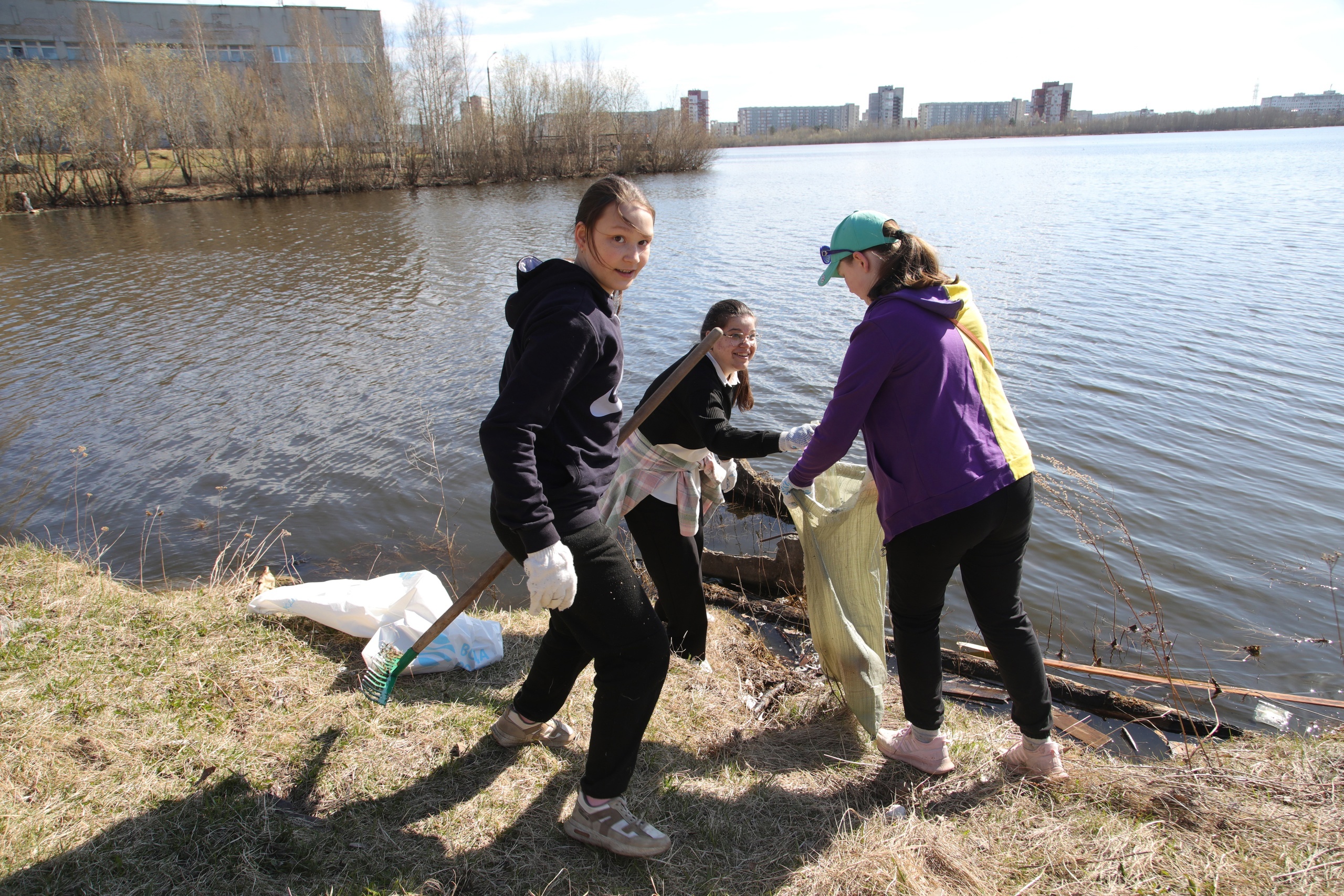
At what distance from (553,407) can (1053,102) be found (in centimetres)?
17170

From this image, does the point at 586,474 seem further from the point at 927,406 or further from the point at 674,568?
the point at 674,568

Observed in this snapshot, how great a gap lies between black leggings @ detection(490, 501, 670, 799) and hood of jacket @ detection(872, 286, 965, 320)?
3.86 ft

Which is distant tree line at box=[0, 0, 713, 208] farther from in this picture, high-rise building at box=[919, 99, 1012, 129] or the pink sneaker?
high-rise building at box=[919, 99, 1012, 129]

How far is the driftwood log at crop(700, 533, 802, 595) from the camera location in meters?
4.95

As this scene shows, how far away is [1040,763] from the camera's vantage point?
264 centimetres

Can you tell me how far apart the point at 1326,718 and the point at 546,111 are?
48170 millimetres

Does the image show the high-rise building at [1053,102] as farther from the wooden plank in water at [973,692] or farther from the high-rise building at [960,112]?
the wooden plank in water at [973,692]

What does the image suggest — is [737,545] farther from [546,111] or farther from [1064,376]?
[546,111]

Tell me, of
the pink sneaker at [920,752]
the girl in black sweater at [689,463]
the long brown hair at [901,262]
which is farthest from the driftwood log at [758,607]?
the long brown hair at [901,262]

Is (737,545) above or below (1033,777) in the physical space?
below

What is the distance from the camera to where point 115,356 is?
1103cm

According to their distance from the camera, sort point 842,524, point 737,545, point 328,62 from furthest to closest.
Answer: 1. point 328,62
2. point 737,545
3. point 842,524

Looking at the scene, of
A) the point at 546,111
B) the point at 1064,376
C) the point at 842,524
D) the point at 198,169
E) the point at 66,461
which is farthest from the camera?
the point at 546,111

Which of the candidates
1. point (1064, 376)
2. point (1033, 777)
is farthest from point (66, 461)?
point (1064, 376)
